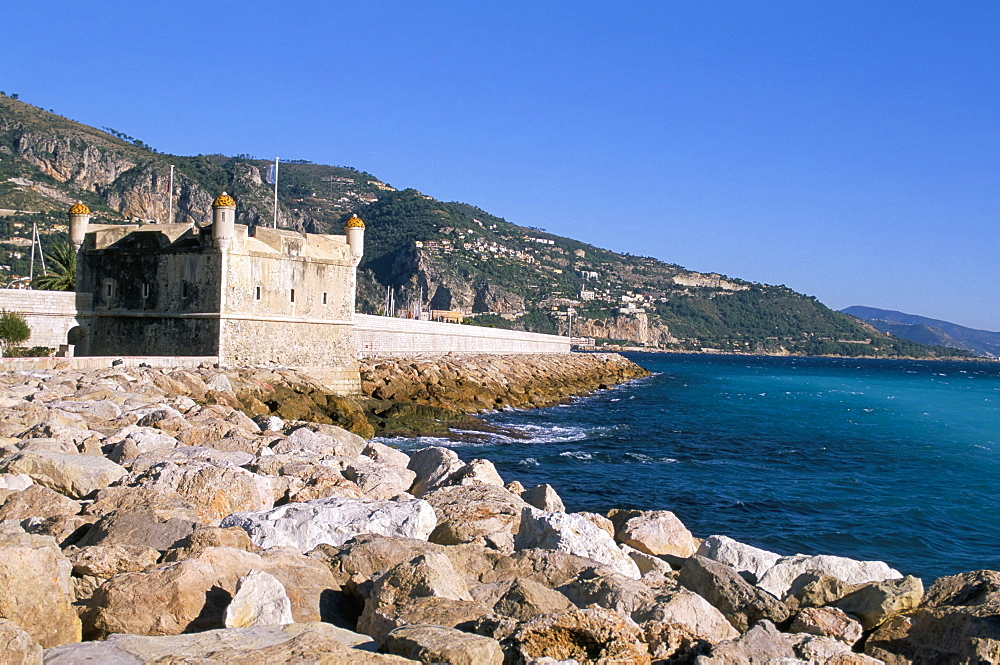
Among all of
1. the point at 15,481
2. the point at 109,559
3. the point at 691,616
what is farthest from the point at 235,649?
the point at 15,481

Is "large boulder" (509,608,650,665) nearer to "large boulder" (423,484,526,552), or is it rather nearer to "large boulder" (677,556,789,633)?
"large boulder" (677,556,789,633)

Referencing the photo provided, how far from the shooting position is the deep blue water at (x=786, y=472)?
12.6m

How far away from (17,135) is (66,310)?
235 feet

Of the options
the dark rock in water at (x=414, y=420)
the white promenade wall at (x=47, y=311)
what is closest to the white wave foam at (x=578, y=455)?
the dark rock in water at (x=414, y=420)

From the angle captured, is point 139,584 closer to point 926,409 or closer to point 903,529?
point 903,529

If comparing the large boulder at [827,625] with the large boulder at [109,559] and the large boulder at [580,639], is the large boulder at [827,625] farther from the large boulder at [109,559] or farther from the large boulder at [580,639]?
the large boulder at [109,559]

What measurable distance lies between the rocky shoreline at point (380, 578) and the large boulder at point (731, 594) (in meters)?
0.01

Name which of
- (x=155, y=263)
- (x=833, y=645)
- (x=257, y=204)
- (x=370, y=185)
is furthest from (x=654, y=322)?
(x=833, y=645)

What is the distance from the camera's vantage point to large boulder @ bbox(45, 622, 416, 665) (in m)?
3.62

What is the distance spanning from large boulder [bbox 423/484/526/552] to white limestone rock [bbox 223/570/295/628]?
2.19m

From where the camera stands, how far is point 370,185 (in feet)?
580

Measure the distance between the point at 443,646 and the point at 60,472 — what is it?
454 centimetres

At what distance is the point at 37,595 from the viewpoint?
4.12m

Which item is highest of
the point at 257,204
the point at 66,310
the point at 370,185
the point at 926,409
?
the point at 370,185
